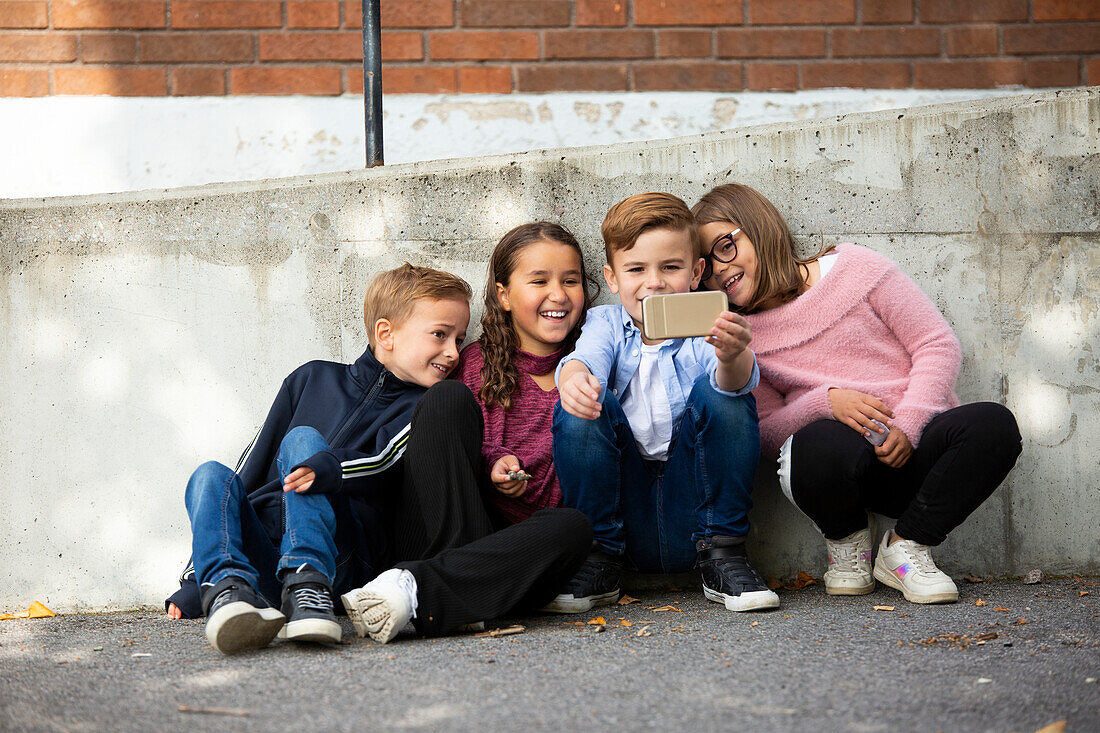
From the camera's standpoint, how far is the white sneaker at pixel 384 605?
216 cm

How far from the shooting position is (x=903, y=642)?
209cm

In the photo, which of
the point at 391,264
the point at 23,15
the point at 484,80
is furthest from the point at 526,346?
the point at 23,15

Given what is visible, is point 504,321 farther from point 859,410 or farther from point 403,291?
point 859,410

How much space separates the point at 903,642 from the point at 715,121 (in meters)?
2.60

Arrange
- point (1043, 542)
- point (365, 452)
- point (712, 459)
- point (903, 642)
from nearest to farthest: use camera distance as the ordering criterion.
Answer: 1. point (903, 642)
2. point (712, 459)
3. point (365, 452)
4. point (1043, 542)

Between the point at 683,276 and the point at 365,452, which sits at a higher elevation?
the point at 683,276

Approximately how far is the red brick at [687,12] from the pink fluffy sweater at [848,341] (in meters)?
1.72

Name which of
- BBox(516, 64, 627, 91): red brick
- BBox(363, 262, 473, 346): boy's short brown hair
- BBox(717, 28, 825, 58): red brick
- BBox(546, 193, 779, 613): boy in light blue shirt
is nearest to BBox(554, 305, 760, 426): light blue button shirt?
BBox(546, 193, 779, 613): boy in light blue shirt

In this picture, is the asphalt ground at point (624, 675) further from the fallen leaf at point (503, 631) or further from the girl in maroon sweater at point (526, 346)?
the girl in maroon sweater at point (526, 346)

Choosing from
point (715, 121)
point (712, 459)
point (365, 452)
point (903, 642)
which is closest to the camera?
point (903, 642)

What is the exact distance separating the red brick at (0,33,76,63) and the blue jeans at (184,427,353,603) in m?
2.51

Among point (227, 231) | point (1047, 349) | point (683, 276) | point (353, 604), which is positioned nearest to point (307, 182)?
point (227, 231)

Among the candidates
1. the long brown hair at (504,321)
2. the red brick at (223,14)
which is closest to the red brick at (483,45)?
the red brick at (223,14)

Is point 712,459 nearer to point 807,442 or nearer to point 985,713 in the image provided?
point 807,442
